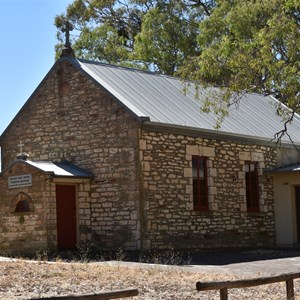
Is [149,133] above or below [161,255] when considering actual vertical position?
above

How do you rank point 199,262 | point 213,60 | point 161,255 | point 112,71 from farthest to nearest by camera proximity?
point 112,71 → point 161,255 → point 199,262 → point 213,60

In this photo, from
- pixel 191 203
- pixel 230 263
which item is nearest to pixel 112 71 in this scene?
pixel 191 203

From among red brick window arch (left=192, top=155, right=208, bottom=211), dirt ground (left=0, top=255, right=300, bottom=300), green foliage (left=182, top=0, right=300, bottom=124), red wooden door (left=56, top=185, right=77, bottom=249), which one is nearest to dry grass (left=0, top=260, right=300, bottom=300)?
dirt ground (left=0, top=255, right=300, bottom=300)

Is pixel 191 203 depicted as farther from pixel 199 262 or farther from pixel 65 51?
pixel 65 51

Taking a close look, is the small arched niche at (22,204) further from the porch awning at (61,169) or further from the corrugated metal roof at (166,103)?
the corrugated metal roof at (166,103)

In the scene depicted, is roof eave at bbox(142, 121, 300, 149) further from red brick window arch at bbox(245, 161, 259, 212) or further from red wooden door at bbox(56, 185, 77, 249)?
red wooden door at bbox(56, 185, 77, 249)

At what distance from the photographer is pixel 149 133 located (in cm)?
2216

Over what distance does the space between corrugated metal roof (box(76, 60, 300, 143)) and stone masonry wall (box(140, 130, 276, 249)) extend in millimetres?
617

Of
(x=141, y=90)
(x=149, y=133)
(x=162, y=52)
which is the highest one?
(x=162, y=52)

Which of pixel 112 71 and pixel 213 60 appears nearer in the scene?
pixel 213 60

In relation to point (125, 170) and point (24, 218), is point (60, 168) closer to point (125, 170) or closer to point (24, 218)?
point (24, 218)

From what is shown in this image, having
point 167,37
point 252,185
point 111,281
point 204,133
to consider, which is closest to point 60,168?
point 204,133

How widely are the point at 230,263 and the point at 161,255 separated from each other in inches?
113

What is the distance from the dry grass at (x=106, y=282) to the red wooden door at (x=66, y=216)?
5871 millimetres
